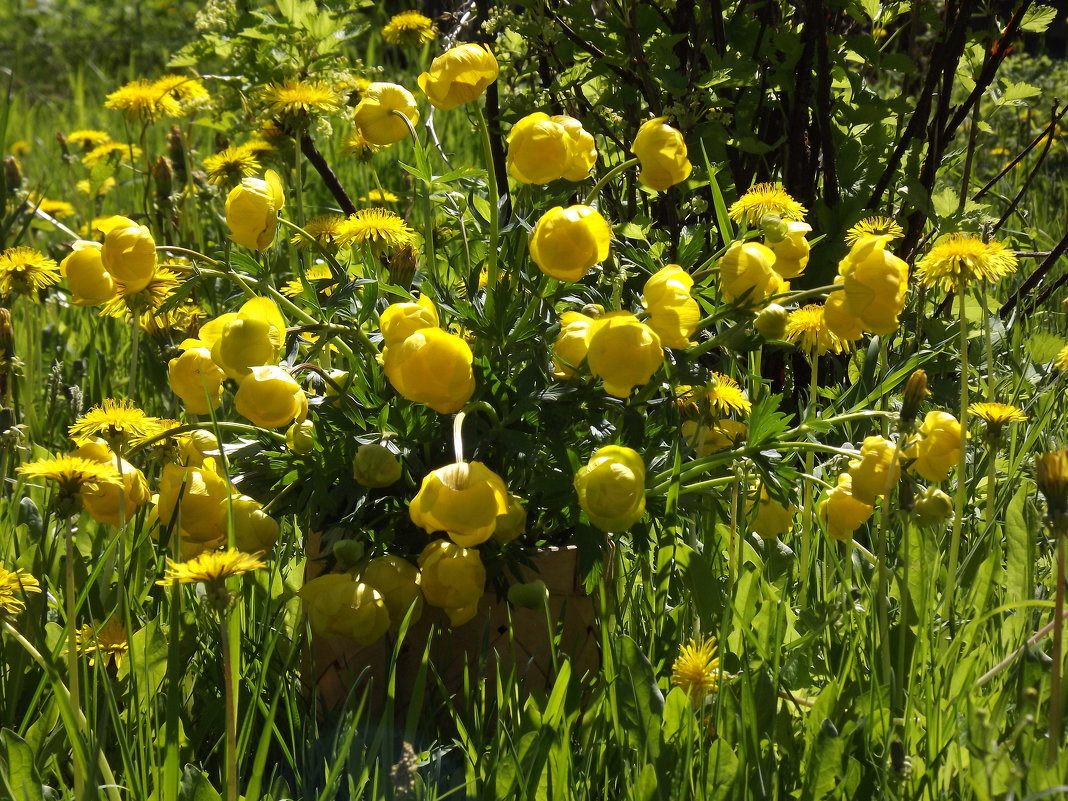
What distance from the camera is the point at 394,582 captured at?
3.39ft

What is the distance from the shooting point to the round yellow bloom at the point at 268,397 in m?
0.96

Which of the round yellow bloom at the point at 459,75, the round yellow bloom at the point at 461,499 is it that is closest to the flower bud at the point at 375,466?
the round yellow bloom at the point at 461,499

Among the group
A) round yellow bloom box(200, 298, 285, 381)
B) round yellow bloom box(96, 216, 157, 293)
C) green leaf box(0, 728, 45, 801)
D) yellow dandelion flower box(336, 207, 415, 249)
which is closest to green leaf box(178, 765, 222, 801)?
green leaf box(0, 728, 45, 801)

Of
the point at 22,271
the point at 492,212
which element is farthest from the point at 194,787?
the point at 22,271

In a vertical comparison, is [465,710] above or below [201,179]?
below

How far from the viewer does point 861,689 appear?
102 centimetres

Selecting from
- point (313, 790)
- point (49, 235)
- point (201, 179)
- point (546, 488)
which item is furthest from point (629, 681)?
point (49, 235)

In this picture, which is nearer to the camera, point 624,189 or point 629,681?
point 629,681

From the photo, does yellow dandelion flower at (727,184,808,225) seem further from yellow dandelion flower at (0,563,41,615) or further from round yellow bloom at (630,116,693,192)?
yellow dandelion flower at (0,563,41,615)

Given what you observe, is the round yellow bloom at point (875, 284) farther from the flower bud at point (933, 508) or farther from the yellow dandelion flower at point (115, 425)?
the yellow dandelion flower at point (115, 425)

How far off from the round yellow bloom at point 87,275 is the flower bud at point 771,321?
63 cm

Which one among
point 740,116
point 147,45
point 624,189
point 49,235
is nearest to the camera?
Result: point 740,116

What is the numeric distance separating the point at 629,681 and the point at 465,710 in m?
0.19

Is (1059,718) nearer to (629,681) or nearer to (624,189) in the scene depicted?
(629,681)
